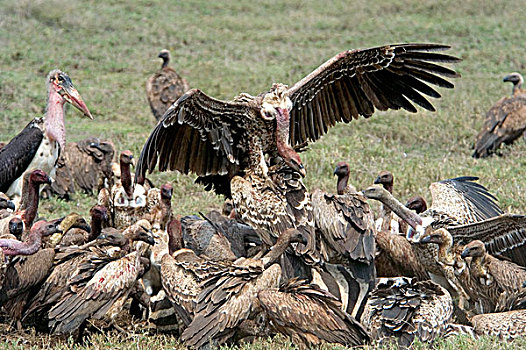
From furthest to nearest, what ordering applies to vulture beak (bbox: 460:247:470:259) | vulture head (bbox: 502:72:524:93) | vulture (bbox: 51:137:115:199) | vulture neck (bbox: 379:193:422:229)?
vulture head (bbox: 502:72:524:93) → vulture (bbox: 51:137:115:199) → vulture neck (bbox: 379:193:422:229) → vulture beak (bbox: 460:247:470:259)

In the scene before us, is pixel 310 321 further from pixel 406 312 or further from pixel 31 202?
pixel 31 202

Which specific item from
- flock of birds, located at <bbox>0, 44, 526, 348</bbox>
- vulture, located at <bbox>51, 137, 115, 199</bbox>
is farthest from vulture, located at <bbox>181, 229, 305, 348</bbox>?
vulture, located at <bbox>51, 137, 115, 199</bbox>

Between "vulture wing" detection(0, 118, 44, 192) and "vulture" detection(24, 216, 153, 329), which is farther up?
"vulture wing" detection(0, 118, 44, 192)

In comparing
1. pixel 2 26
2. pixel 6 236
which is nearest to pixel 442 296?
pixel 6 236

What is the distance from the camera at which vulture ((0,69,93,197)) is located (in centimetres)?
811

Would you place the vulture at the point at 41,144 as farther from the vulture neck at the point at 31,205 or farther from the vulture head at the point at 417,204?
the vulture head at the point at 417,204

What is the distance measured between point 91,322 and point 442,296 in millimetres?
2517

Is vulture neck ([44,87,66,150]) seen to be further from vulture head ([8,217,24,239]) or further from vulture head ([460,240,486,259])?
Result: vulture head ([460,240,486,259])

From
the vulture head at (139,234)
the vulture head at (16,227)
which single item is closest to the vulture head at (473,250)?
the vulture head at (139,234)

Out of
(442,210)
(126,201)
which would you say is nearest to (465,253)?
(442,210)

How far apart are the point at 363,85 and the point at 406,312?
99.2 inches

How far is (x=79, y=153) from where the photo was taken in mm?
10523

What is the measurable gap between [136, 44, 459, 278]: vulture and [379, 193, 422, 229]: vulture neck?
874 mm

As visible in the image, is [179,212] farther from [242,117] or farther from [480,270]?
[480,270]
